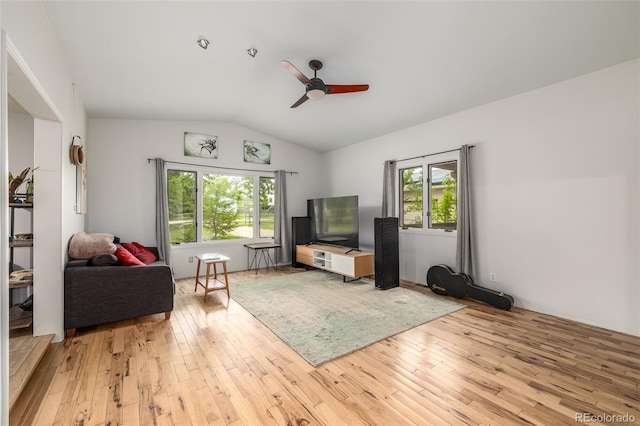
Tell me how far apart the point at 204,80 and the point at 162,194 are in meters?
2.23

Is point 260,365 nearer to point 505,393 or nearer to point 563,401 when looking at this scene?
point 505,393

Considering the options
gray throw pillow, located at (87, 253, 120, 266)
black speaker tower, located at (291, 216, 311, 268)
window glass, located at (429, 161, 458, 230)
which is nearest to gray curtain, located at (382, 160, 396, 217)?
window glass, located at (429, 161, 458, 230)

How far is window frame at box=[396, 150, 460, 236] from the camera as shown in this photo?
4.32m

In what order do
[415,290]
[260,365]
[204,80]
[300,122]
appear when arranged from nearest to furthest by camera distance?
[260,365] < [204,80] < [415,290] < [300,122]

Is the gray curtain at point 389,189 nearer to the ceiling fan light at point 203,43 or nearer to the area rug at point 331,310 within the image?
the area rug at point 331,310

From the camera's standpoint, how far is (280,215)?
6.16 metres

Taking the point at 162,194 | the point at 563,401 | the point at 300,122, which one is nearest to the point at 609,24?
the point at 563,401

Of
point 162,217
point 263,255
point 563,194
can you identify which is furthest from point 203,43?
point 563,194

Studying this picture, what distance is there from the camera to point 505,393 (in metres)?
1.90

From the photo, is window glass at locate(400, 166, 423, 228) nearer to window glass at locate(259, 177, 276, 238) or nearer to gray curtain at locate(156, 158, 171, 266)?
window glass at locate(259, 177, 276, 238)

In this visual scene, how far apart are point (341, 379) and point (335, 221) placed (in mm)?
3559

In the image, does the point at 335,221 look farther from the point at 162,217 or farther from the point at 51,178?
the point at 51,178

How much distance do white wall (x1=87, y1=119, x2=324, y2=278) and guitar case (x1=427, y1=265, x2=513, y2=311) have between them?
3829mm

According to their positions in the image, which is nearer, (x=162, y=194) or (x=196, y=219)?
(x=162, y=194)
